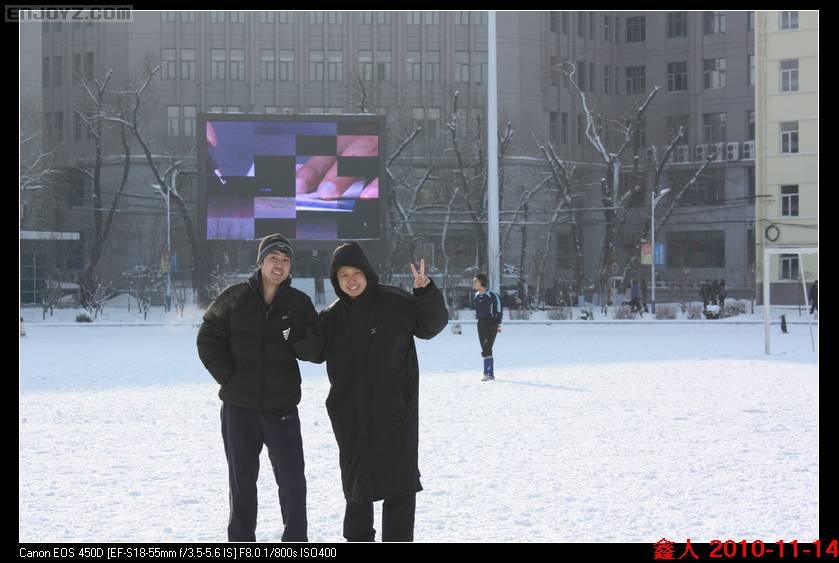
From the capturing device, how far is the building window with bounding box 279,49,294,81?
75688 mm

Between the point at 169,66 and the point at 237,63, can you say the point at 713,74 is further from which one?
the point at 169,66

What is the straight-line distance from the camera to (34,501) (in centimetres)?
809

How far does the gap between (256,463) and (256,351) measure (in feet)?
2.02

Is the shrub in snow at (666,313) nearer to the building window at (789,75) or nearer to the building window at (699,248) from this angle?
the building window at (789,75)

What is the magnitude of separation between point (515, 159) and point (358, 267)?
61988mm

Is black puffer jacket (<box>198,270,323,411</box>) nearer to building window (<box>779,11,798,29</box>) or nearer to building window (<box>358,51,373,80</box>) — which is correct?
building window (<box>779,11,798,29</box>)

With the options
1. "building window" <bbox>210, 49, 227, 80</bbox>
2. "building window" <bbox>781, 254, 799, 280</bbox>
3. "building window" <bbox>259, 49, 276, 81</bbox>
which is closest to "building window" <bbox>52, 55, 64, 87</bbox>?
"building window" <bbox>210, 49, 227, 80</bbox>

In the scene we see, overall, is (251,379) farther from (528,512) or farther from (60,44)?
(60,44)

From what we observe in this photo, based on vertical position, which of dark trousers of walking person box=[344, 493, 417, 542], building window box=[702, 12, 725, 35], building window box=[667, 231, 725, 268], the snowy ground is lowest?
the snowy ground

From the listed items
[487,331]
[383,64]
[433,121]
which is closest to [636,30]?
[433,121]

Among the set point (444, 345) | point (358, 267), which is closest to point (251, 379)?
point (358, 267)

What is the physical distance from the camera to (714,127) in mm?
75250

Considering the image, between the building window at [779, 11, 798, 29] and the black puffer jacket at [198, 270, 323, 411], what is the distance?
5301 centimetres

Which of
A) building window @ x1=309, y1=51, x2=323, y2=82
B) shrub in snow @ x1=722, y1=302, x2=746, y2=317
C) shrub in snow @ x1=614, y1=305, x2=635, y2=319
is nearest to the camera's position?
shrub in snow @ x1=614, y1=305, x2=635, y2=319
